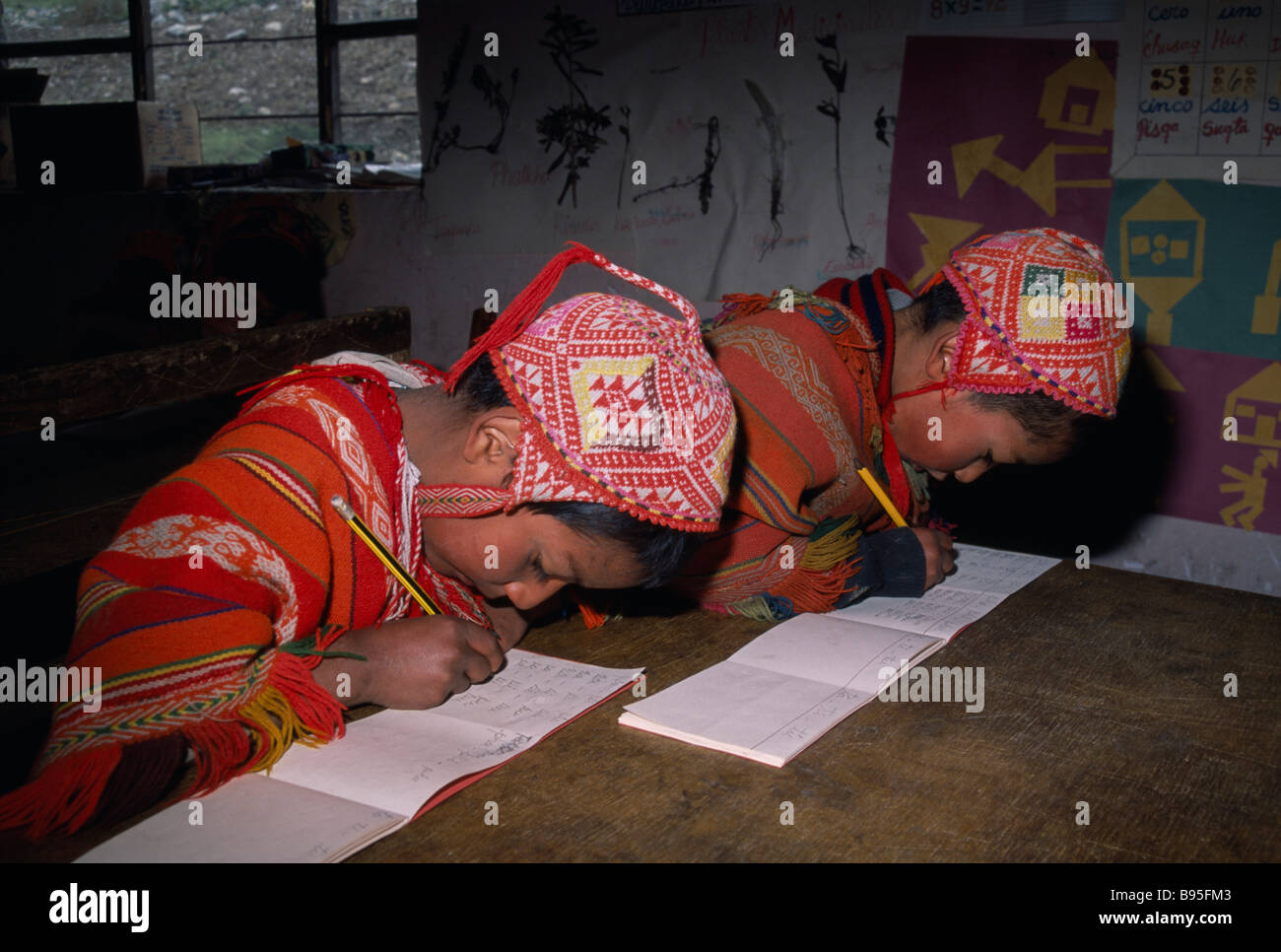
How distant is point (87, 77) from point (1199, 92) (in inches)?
208

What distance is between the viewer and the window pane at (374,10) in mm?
4699

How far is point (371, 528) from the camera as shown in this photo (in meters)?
1.31

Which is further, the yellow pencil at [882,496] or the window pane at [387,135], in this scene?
the window pane at [387,135]

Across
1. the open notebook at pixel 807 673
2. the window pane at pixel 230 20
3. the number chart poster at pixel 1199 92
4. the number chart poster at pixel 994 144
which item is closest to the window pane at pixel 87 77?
the window pane at pixel 230 20

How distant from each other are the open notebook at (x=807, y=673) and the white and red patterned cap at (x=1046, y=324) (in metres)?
0.37

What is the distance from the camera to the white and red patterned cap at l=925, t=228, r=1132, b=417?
1646 millimetres

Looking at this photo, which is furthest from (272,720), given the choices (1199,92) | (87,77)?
(87,77)

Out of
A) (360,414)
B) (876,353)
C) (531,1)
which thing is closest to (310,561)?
(360,414)

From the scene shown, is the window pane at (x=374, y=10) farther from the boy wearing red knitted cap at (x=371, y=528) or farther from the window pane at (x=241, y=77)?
the boy wearing red knitted cap at (x=371, y=528)

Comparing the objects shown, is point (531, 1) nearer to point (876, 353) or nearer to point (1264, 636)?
point (876, 353)

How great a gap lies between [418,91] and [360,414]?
3445 millimetres

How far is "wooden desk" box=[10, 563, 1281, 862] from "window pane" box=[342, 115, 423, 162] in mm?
4053

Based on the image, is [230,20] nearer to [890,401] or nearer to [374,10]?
[374,10]
